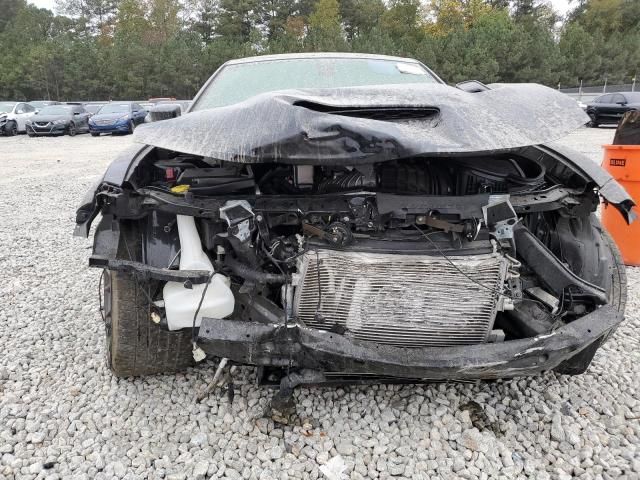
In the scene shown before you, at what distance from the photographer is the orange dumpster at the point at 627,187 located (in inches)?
164

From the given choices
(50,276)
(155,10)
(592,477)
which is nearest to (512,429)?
(592,477)

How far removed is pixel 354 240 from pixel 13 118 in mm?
20395

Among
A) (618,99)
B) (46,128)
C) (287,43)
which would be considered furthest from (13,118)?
(287,43)

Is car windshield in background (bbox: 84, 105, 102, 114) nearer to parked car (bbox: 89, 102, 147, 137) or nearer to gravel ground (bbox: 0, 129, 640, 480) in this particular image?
parked car (bbox: 89, 102, 147, 137)

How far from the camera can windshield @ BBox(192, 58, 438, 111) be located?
325 cm

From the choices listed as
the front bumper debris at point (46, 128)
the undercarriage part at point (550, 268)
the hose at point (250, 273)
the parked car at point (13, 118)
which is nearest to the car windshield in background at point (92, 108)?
the parked car at point (13, 118)

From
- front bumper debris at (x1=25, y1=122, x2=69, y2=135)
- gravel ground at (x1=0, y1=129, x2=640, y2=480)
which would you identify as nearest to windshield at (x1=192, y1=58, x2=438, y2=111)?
gravel ground at (x1=0, y1=129, x2=640, y2=480)

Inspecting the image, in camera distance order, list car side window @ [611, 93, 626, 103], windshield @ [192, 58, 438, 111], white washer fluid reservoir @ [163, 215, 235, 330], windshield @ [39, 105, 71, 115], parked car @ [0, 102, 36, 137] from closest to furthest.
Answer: white washer fluid reservoir @ [163, 215, 235, 330]
windshield @ [192, 58, 438, 111]
car side window @ [611, 93, 626, 103]
windshield @ [39, 105, 71, 115]
parked car @ [0, 102, 36, 137]

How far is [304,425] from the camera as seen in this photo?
7.27 feet

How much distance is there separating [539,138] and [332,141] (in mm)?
835

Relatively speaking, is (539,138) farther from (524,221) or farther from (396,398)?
(396,398)

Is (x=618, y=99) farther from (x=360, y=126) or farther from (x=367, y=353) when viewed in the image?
(x=367, y=353)

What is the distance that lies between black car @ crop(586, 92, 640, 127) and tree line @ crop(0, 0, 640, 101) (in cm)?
1747

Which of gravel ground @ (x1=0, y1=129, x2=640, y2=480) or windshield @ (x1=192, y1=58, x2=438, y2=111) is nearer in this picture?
gravel ground @ (x1=0, y1=129, x2=640, y2=480)
